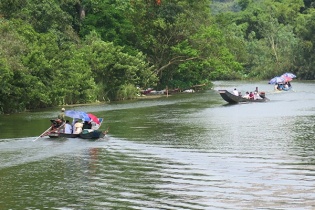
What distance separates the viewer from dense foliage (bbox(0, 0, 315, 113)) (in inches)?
1913

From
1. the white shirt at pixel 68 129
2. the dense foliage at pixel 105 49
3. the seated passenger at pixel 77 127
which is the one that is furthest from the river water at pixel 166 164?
the dense foliage at pixel 105 49

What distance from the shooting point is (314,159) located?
24.4 meters

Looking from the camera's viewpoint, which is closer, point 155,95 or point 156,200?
point 156,200

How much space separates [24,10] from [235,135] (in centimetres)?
3175

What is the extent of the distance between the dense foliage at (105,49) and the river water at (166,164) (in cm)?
679

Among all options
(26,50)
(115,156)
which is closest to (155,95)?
(26,50)

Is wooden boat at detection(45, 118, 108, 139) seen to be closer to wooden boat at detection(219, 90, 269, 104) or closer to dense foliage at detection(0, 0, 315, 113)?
dense foliage at detection(0, 0, 315, 113)

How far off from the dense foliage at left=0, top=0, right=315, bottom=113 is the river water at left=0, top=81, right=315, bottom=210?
6.79 m

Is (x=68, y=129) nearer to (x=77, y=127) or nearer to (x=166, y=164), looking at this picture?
(x=77, y=127)

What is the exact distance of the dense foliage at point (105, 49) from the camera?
48.6 metres

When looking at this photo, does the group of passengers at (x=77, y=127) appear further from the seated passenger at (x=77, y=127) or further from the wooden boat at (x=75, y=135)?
the wooden boat at (x=75, y=135)

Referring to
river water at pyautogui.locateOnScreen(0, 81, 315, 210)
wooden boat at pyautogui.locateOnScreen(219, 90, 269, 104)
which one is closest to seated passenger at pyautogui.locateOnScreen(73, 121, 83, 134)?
river water at pyautogui.locateOnScreen(0, 81, 315, 210)

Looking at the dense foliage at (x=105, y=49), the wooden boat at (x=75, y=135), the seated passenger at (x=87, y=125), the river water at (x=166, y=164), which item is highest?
the dense foliage at (x=105, y=49)

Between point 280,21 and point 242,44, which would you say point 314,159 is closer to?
point 242,44
